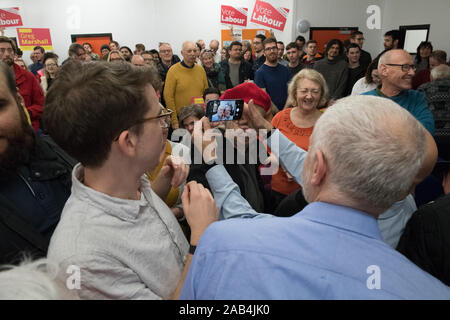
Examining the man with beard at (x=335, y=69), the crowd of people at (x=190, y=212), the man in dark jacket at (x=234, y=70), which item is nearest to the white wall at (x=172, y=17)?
the man in dark jacket at (x=234, y=70)

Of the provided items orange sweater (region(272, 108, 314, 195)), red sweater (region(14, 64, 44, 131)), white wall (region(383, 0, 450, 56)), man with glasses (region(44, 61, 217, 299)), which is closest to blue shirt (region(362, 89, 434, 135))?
orange sweater (region(272, 108, 314, 195))

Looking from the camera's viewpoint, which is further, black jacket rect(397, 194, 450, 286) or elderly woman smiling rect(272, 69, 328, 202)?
elderly woman smiling rect(272, 69, 328, 202)

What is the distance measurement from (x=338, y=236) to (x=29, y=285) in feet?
2.06

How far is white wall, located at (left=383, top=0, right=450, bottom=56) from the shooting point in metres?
7.46

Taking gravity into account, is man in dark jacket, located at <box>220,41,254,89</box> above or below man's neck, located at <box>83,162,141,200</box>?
above

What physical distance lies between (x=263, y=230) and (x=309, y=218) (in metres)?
0.13

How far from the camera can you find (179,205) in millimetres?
1649

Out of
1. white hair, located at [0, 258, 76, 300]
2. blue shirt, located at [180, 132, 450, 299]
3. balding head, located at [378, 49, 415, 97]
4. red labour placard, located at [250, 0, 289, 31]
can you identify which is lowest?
blue shirt, located at [180, 132, 450, 299]

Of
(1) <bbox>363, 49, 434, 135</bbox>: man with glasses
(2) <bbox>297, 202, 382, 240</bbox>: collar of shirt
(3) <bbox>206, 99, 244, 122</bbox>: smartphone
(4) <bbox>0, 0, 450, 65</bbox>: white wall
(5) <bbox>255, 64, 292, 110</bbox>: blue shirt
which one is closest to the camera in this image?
(2) <bbox>297, 202, 382, 240</bbox>: collar of shirt

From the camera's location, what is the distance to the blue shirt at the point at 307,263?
0.64m

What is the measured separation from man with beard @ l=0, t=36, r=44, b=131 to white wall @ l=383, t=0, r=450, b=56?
8.86m

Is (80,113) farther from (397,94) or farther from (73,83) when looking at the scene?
(397,94)

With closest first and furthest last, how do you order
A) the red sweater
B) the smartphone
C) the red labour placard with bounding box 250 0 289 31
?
the smartphone → the red sweater → the red labour placard with bounding box 250 0 289 31

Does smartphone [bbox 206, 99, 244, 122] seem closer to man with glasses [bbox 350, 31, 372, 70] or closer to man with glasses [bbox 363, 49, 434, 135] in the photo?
man with glasses [bbox 363, 49, 434, 135]
